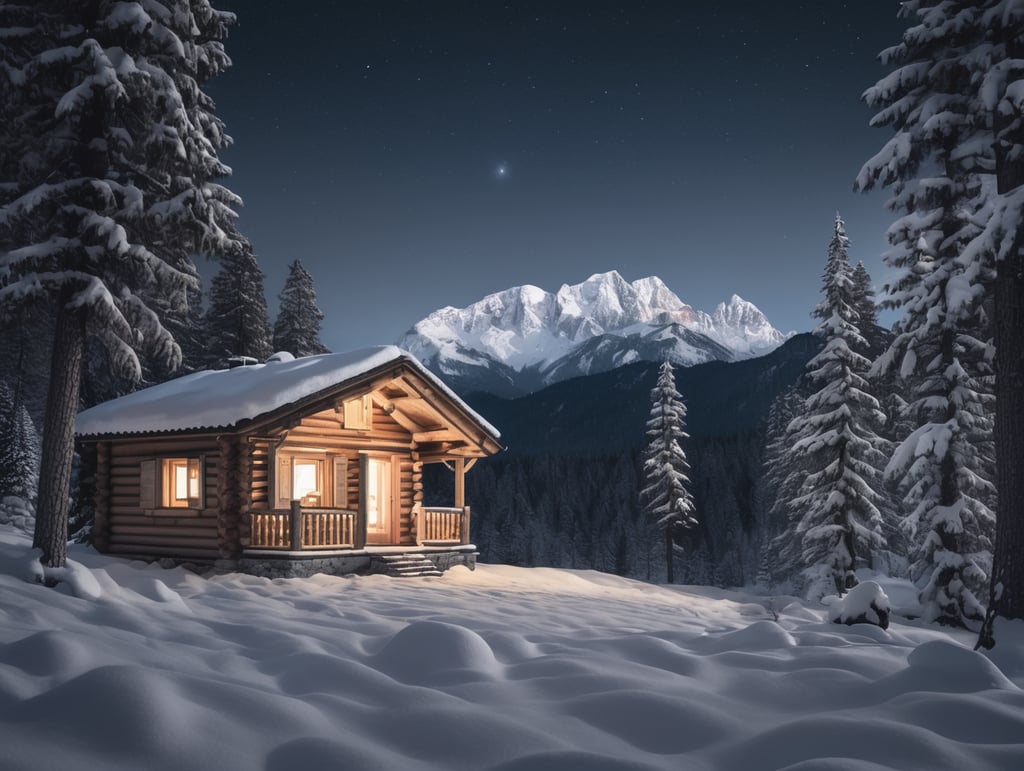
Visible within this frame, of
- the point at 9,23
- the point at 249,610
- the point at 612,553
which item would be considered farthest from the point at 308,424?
the point at 612,553

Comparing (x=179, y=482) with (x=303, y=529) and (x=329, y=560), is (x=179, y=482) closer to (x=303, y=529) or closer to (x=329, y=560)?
(x=303, y=529)

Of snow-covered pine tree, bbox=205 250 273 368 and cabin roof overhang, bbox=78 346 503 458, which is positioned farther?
snow-covered pine tree, bbox=205 250 273 368

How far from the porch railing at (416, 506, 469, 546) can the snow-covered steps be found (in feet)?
3.39

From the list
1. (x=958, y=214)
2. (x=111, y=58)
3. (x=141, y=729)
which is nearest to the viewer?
(x=141, y=729)

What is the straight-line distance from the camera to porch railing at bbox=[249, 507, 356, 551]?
1548 centimetres

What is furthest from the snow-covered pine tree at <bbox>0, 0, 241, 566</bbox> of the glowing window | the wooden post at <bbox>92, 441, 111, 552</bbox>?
the wooden post at <bbox>92, 441, 111, 552</bbox>

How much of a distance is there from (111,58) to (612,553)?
Answer: 70057 mm

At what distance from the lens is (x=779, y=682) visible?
16.7 feet

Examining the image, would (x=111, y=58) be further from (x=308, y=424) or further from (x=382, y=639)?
(x=382, y=639)

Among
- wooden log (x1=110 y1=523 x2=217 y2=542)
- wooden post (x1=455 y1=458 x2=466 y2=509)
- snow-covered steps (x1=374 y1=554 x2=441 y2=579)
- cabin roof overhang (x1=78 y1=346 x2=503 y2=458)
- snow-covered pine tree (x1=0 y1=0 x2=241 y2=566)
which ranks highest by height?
snow-covered pine tree (x1=0 y1=0 x2=241 y2=566)

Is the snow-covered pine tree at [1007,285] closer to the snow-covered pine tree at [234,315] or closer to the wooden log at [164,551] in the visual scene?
the wooden log at [164,551]

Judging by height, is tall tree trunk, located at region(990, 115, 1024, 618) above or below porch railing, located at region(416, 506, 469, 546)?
above

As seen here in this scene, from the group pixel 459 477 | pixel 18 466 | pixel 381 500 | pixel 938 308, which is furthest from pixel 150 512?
pixel 18 466

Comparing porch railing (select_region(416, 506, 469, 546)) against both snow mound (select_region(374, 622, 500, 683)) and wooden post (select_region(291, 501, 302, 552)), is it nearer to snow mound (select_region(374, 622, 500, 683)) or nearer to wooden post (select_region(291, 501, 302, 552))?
wooden post (select_region(291, 501, 302, 552))
